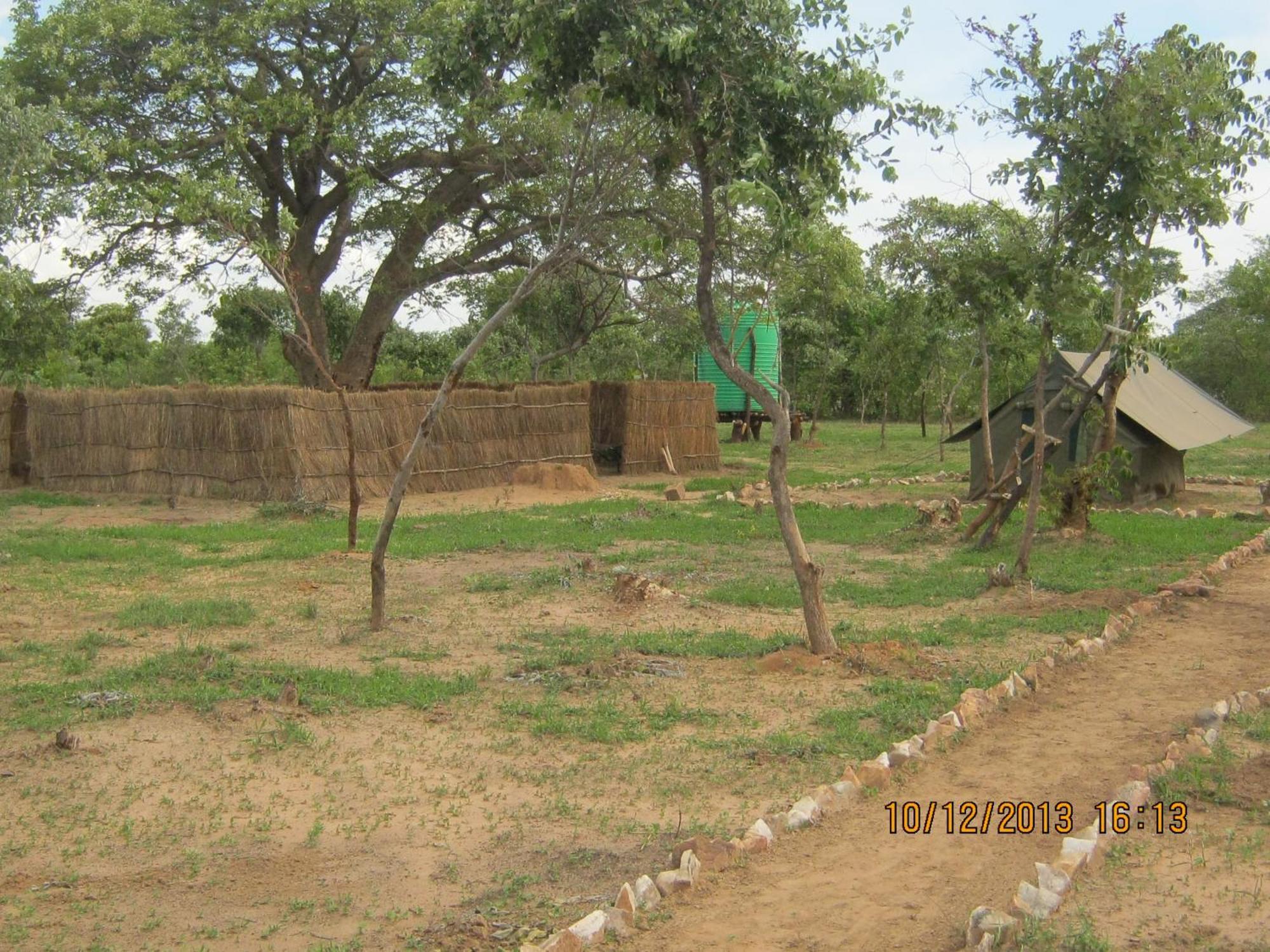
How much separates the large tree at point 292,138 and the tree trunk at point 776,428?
8.49m

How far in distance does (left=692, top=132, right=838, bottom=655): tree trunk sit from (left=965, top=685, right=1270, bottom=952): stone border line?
2.31 m

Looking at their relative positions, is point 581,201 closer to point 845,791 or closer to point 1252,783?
point 845,791

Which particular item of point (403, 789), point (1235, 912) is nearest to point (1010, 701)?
point (1235, 912)

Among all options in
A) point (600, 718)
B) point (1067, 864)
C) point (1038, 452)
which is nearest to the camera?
point (1067, 864)

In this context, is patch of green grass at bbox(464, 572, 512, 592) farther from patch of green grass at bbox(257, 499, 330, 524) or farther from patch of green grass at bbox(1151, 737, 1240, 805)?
patch of green grass at bbox(1151, 737, 1240, 805)

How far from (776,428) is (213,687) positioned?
146 inches

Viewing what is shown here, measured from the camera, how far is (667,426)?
79.4ft

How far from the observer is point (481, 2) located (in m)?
7.66

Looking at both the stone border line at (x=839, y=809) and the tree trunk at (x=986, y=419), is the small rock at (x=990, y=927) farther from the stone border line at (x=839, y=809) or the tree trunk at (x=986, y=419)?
the tree trunk at (x=986, y=419)

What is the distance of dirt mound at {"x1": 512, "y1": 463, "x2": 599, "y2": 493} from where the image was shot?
2020 cm

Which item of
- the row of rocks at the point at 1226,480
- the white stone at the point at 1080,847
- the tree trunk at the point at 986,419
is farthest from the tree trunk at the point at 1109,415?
the white stone at the point at 1080,847

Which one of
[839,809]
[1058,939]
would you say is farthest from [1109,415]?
[1058,939]

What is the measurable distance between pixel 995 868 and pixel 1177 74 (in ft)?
21.4

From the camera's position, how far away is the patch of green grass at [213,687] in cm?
653
